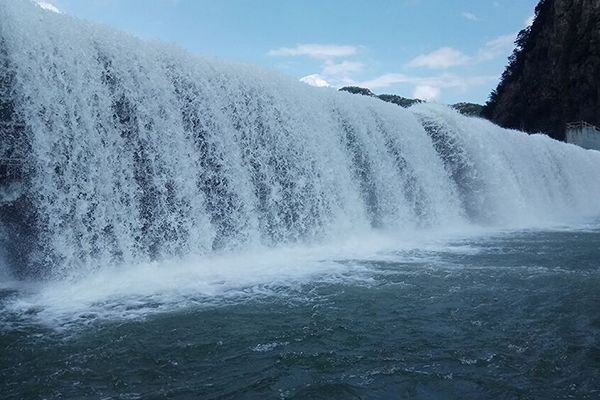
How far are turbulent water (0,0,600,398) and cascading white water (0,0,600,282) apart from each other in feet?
0.10

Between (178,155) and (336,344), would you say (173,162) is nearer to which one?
(178,155)

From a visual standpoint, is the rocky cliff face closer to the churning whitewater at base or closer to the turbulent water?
the turbulent water

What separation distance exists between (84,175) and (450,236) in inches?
285

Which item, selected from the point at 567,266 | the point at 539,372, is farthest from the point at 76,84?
the point at 567,266

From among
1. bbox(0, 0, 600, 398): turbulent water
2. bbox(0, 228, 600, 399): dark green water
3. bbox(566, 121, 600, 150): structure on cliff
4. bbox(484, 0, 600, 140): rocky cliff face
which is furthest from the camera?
bbox(484, 0, 600, 140): rocky cliff face

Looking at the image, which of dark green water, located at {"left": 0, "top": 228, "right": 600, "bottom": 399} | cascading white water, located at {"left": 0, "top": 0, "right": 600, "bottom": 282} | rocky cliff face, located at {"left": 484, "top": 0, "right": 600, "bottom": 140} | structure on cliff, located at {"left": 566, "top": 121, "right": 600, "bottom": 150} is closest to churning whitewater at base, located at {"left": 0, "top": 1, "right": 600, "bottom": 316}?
cascading white water, located at {"left": 0, "top": 0, "right": 600, "bottom": 282}

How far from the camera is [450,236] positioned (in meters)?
10.3

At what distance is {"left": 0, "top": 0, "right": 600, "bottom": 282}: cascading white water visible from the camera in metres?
6.28

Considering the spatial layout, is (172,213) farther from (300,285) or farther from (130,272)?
(300,285)

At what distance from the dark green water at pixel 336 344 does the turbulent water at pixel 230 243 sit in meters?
0.02

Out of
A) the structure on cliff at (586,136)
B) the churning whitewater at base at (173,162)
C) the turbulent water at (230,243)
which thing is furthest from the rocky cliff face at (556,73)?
the churning whitewater at base at (173,162)

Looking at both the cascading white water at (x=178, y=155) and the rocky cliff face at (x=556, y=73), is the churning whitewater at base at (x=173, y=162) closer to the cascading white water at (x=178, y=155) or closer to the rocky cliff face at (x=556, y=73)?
the cascading white water at (x=178, y=155)

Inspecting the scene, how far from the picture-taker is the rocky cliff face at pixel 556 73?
36719 millimetres

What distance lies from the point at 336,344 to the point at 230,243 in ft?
13.6
